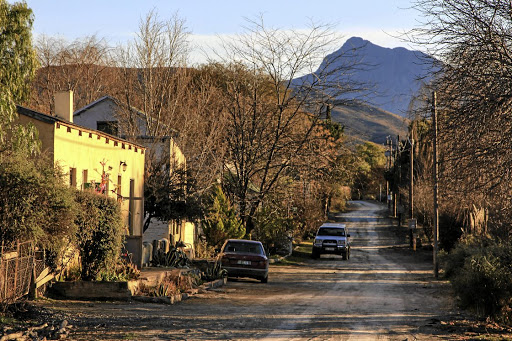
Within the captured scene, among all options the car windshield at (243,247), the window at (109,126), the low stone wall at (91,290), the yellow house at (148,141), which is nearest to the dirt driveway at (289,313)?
the low stone wall at (91,290)

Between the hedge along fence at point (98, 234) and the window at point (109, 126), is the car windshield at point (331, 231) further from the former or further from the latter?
the hedge along fence at point (98, 234)

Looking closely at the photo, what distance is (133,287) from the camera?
1766cm

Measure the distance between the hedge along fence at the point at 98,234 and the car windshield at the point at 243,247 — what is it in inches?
366

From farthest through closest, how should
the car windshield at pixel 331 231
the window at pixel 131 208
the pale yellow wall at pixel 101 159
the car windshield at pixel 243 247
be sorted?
the car windshield at pixel 331 231
the car windshield at pixel 243 247
the window at pixel 131 208
the pale yellow wall at pixel 101 159

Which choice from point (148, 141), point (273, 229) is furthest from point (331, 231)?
point (148, 141)

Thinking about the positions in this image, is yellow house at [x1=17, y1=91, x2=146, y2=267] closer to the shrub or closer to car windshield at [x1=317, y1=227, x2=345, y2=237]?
the shrub

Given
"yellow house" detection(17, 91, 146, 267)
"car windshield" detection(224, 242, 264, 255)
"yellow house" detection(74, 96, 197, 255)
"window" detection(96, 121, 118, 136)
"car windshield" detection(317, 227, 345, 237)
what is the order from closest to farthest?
"yellow house" detection(17, 91, 146, 267), "car windshield" detection(224, 242, 264, 255), "yellow house" detection(74, 96, 197, 255), "window" detection(96, 121, 118, 136), "car windshield" detection(317, 227, 345, 237)

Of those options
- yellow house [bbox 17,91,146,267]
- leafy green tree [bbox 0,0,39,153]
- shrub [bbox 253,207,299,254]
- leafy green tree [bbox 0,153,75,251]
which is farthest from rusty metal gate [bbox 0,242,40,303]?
shrub [bbox 253,207,299,254]

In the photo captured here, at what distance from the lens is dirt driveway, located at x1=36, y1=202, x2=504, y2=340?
507 inches

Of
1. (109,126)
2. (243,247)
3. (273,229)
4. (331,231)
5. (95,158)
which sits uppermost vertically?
(109,126)

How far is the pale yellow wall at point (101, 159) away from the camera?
17781 mm

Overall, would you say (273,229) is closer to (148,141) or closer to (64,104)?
(148,141)

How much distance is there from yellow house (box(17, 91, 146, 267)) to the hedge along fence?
90 cm

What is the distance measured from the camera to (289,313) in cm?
1627
